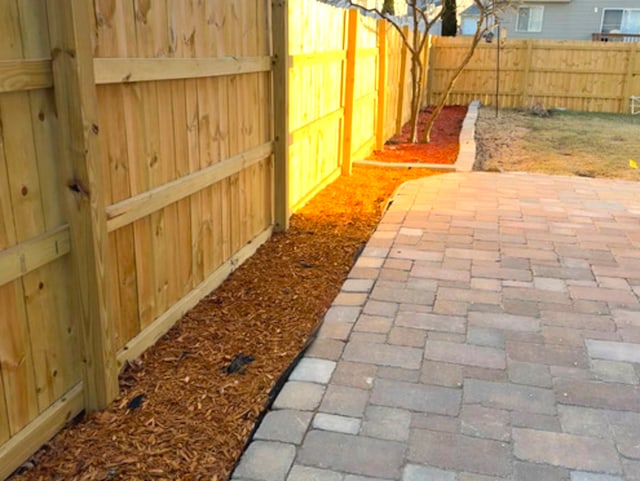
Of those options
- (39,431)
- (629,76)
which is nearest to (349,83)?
(39,431)

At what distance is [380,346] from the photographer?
3266 millimetres

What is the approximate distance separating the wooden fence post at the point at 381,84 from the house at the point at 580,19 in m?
16.7

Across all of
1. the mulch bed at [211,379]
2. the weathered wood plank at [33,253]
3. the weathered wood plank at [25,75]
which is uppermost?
the weathered wood plank at [25,75]

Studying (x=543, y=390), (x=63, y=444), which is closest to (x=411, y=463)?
(x=543, y=390)

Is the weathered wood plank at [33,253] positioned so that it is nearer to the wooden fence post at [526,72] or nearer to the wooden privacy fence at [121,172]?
the wooden privacy fence at [121,172]

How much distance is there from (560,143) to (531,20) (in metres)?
16.9

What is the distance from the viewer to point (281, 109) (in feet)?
16.2

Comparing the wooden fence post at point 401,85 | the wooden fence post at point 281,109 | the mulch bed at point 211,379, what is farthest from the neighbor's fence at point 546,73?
the mulch bed at point 211,379

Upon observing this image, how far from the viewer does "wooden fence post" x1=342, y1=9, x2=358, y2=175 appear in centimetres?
725

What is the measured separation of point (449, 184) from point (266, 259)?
3291 mm

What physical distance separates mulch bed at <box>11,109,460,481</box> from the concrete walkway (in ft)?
0.53

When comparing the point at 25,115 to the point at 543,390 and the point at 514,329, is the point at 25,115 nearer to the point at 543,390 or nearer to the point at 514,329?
the point at 543,390

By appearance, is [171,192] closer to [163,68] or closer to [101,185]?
[163,68]

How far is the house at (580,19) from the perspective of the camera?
79.5 ft
